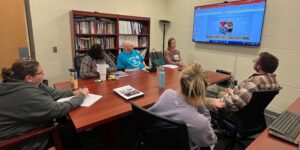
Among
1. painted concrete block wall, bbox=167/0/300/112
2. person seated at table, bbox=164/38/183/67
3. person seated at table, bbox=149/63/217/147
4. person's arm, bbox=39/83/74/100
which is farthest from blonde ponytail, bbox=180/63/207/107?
person seated at table, bbox=164/38/183/67

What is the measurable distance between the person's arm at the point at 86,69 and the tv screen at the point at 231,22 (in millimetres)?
2622

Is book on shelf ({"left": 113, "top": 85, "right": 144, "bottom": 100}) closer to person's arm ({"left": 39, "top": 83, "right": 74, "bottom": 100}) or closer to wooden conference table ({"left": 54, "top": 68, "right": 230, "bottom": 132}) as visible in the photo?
wooden conference table ({"left": 54, "top": 68, "right": 230, "bottom": 132})

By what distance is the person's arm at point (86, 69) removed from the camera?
236 centimetres

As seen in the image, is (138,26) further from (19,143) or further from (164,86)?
(19,143)

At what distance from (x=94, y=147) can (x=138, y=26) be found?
9.70 ft

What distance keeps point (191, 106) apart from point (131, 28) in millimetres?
3300

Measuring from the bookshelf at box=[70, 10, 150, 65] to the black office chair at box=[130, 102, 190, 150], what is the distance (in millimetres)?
2738

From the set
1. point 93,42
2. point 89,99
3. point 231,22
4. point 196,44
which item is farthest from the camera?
Answer: point 196,44

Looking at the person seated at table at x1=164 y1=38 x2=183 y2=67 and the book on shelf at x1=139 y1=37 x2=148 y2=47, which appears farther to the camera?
the book on shelf at x1=139 y1=37 x2=148 y2=47

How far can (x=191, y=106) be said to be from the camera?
3.58 feet

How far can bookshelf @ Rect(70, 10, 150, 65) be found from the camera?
335 centimetres

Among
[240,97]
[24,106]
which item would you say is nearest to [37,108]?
[24,106]

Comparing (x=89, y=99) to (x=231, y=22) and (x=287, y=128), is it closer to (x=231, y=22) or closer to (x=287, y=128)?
(x=287, y=128)

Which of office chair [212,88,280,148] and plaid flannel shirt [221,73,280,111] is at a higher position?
plaid flannel shirt [221,73,280,111]
